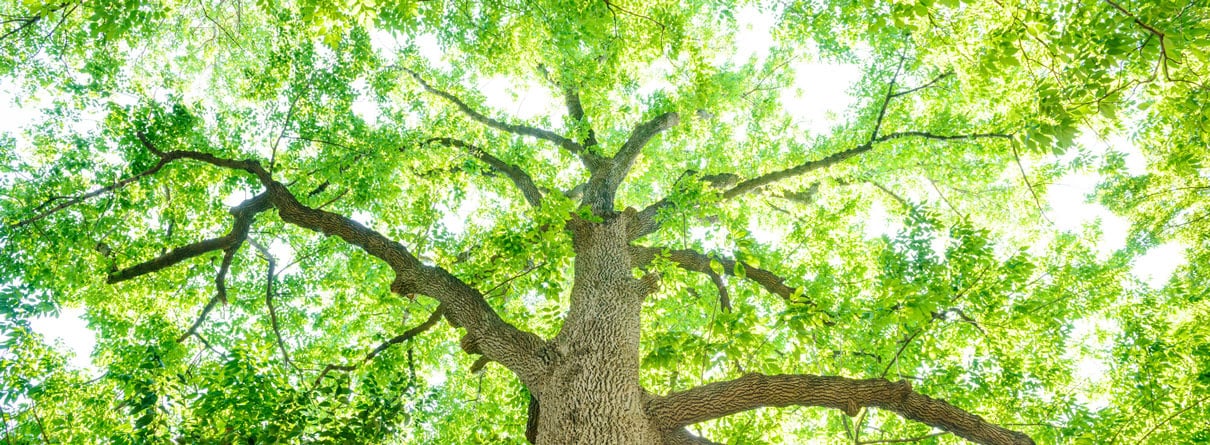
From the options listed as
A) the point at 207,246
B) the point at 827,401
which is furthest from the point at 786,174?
the point at 207,246

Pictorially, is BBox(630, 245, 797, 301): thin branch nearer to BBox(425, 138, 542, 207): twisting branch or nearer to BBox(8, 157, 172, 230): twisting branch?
BBox(425, 138, 542, 207): twisting branch

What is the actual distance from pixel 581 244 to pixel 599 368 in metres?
2.21

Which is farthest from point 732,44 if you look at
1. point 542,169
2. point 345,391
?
point 345,391

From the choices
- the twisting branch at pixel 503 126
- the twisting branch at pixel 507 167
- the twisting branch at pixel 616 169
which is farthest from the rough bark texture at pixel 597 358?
the twisting branch at pixel 503 126

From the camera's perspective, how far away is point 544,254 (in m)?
5.23

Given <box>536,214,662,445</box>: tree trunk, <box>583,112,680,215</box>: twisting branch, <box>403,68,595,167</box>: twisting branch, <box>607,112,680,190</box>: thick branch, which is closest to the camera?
<box>536,214,662,445</box>: tree trunk

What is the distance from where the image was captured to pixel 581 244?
6.40 meters

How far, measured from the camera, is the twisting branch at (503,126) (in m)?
9.13

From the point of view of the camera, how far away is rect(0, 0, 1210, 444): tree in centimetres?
415

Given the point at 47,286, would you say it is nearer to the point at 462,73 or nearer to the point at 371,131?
the point at 371,131

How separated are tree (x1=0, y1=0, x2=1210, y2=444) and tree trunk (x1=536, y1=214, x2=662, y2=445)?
3 centimetres

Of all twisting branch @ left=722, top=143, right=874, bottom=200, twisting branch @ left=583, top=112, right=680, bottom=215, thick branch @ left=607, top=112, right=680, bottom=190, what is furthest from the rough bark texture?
twisting branch @ left=722, top=143, right=874, bottom=200

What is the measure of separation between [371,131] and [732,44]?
827cm

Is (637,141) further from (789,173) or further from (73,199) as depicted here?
(73,199)
